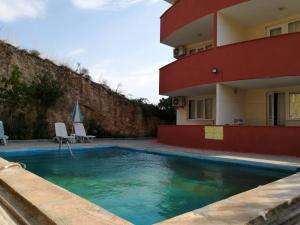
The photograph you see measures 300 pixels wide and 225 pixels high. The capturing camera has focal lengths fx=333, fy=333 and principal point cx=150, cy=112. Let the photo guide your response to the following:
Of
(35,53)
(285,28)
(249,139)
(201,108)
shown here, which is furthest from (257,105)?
(35,53)

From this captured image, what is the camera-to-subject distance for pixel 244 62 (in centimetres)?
1294

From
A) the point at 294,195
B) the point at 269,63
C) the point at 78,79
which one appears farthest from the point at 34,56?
the point at 294,195

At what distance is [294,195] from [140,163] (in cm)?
734

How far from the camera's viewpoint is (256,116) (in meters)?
15.4

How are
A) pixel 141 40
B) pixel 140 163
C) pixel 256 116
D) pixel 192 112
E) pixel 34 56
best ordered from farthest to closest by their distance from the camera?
pixel 34 56
pixel 192 112
pixel 141 40
pixel 256 116
pixel 140 163

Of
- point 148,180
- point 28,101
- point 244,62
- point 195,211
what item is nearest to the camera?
point 195,211

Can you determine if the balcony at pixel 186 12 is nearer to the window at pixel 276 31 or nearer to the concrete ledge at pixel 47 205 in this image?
the window at pixel 276 31

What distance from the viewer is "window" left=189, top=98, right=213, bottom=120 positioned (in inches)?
717

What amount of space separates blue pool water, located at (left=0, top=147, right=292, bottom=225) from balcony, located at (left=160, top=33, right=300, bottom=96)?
3.97 meters

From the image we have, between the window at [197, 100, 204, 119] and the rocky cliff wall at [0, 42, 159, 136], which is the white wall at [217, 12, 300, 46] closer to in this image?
the window at [197, 100, 204, 119]

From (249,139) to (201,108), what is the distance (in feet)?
21.0

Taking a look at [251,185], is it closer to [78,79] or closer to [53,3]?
[53,3]

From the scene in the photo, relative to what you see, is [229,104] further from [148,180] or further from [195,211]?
[195,211]

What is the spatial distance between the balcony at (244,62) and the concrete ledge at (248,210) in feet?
26.0
